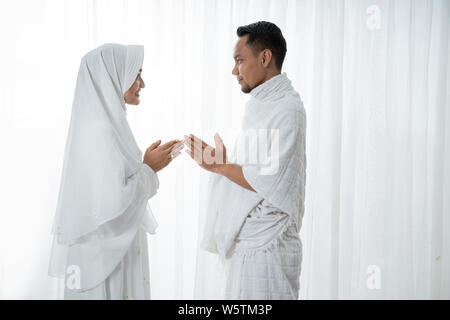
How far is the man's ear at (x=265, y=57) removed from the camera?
1.43m

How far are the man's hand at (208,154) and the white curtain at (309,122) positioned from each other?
1.50 ft

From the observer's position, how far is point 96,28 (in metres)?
1.82

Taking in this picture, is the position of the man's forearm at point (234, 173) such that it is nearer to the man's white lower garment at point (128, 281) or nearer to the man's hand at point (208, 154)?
the man's hand at point (208, 154)

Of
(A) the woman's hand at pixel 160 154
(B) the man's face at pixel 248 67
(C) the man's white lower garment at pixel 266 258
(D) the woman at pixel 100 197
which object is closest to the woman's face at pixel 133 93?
(D) the woman at pixel 100 197

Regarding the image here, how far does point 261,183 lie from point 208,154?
225mm

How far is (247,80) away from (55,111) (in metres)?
0.92

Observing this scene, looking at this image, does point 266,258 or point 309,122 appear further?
point 309,122

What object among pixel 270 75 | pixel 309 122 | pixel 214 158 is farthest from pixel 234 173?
pixel 309 122

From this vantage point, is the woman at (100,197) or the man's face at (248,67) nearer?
the woman at (100,197)

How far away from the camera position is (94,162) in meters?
1.26

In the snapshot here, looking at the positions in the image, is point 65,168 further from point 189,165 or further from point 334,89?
point 334,89

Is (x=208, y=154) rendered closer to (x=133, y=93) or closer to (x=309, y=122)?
(x=133, y=93)

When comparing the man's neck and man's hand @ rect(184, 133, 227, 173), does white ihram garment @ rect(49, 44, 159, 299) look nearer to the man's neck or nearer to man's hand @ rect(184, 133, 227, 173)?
man's hand @ rect(184, 133, 227, 173)
